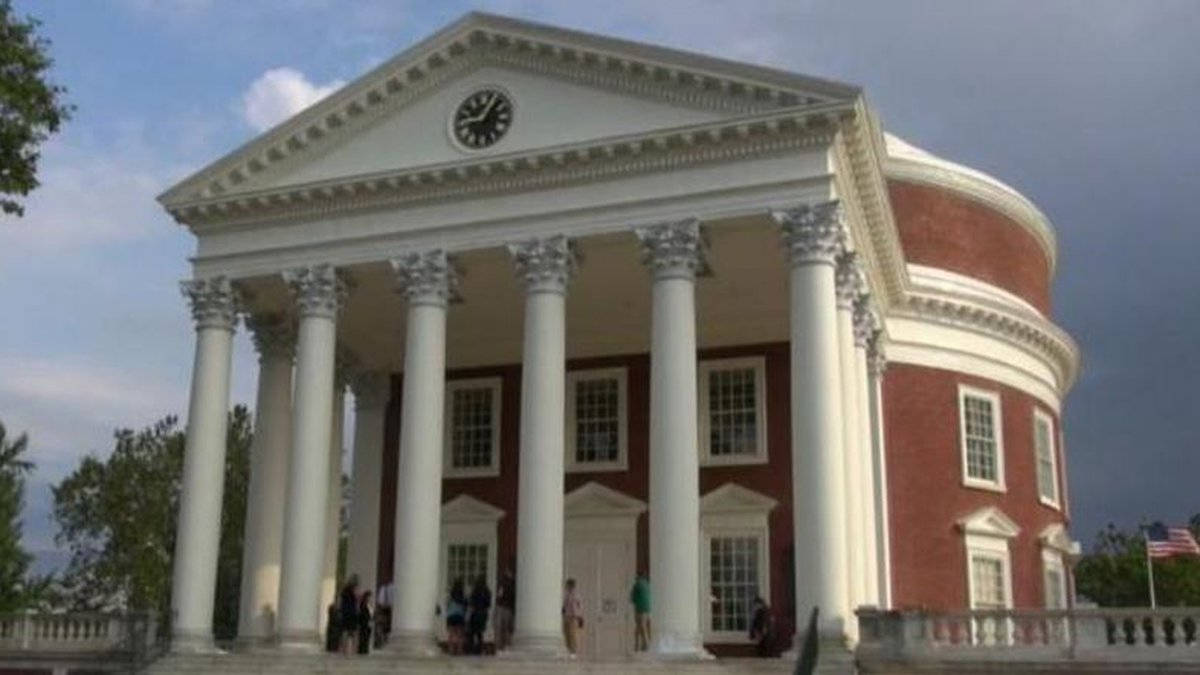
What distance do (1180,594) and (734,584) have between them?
1696 inches

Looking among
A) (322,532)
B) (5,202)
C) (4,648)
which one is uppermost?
(5,202)

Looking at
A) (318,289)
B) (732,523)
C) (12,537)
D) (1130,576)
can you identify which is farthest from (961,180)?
(1130,576)

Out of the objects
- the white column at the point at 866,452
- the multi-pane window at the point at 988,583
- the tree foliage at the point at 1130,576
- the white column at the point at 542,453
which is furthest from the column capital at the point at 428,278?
the tree foliage at the point at 1130,576

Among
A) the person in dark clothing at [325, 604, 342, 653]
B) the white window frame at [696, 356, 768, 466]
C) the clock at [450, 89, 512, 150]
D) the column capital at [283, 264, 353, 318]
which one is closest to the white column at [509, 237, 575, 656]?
the clock at [450, 89, 512, 150]

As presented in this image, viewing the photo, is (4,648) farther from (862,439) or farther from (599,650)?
(862,439)

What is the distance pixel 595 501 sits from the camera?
104 ft

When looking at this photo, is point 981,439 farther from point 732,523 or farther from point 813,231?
point 813,231

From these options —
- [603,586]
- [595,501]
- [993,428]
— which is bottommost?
[603,586]

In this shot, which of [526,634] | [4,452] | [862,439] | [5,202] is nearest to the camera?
[5,202]

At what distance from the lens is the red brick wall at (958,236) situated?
35812mm

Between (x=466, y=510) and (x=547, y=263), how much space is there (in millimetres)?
9647

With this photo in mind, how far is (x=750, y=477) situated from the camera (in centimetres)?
3053

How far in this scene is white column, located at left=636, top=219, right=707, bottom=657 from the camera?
22.3 metres

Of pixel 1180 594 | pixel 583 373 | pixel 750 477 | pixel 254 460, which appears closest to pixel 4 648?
pixel 254 460
